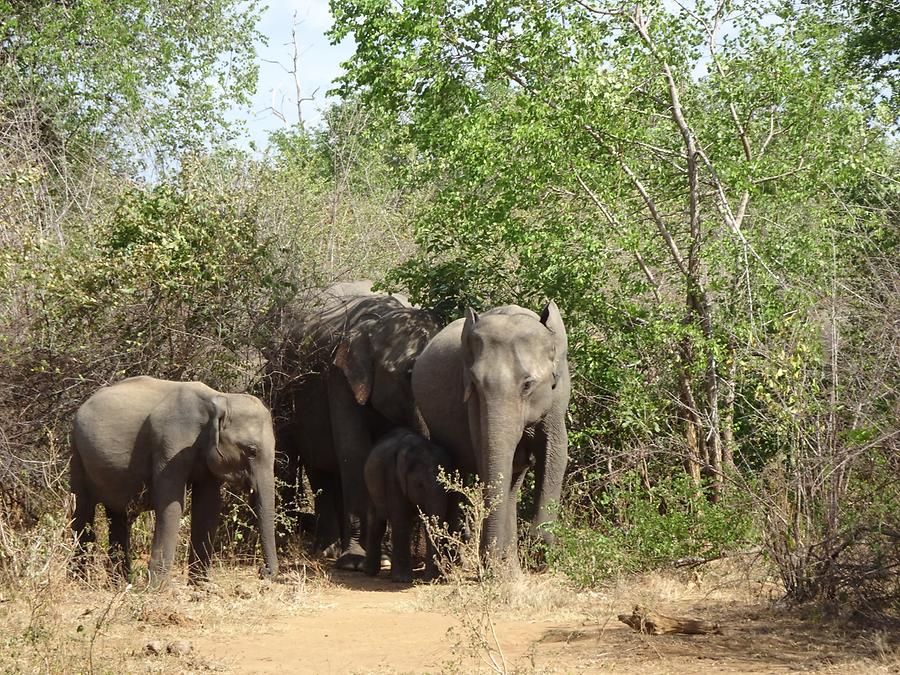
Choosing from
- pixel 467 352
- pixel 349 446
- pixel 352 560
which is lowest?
pixel 352 560

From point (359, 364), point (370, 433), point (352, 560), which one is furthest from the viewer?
point (370, 433)

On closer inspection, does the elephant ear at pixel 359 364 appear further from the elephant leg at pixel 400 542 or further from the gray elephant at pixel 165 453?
the gray elephant at pixel 165 453

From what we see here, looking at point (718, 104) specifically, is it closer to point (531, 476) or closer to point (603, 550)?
point (531, 476)

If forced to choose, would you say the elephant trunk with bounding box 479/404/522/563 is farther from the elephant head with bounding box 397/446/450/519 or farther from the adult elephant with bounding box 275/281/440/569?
the adult elephant with bounding box 275/281/440/569

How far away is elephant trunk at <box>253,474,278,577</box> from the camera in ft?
33.9

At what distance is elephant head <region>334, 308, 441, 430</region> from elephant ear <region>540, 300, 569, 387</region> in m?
1.91

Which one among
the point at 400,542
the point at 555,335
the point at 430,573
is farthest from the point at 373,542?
the point at 555,335

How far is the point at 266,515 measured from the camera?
10344 millimetres

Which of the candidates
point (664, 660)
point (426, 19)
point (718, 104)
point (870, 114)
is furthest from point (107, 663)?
point (870, 114)

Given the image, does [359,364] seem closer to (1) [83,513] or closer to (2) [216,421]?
(2) [216,421]

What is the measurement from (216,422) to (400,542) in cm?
220

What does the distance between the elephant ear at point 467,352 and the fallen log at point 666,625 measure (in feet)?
10.0

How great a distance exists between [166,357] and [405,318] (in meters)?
2.49

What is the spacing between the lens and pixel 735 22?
487 inches
